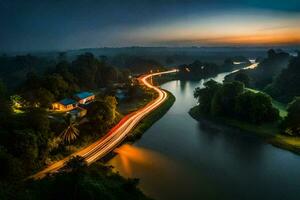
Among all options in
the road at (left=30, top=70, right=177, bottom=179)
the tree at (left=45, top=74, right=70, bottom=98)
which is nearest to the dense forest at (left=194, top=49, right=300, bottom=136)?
the road at (left=30, top=70, right=177, bottom=179)

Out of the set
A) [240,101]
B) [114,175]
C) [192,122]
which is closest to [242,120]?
[240,101]

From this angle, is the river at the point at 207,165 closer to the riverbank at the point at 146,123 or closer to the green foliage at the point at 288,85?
the riverbank at the point at 146,123

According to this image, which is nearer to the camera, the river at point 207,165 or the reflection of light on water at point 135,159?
the river at point 207,165

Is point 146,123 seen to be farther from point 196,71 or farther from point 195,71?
point 196,71

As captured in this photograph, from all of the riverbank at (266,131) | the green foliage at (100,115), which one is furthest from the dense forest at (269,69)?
the green foliage at (100,115)

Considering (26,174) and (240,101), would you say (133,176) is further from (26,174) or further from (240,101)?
(240,101)

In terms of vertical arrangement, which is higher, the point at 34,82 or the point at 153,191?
the point at 34,82

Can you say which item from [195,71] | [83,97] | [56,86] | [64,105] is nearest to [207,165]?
[64,105]
